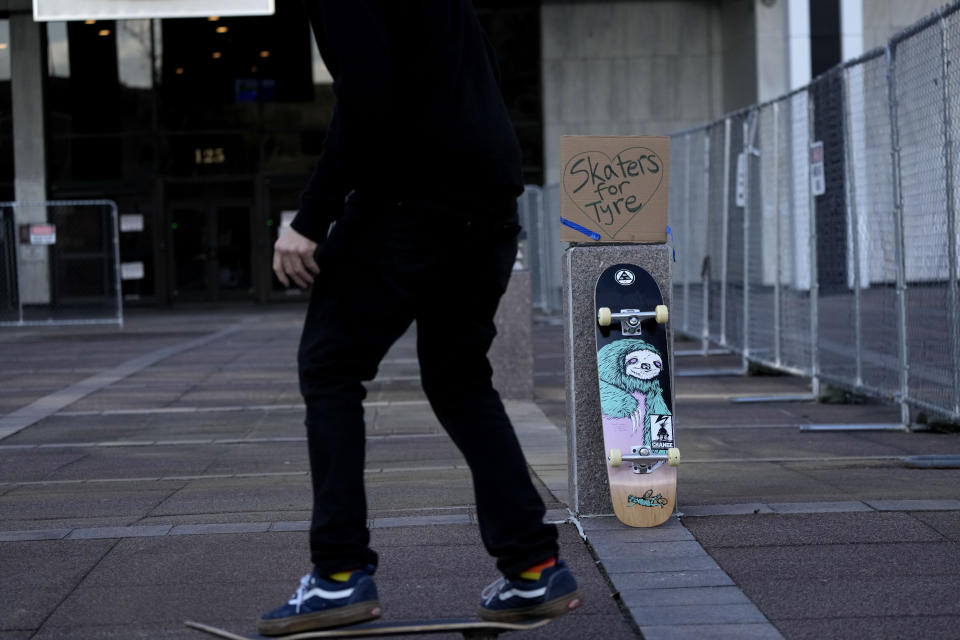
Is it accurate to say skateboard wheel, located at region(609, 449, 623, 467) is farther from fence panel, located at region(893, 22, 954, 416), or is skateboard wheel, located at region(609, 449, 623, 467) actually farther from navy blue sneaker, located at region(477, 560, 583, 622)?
fence panel, located at region(893, 22, 954, 416)

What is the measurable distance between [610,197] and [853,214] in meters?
4.36

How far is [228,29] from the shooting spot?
28328 millimetres

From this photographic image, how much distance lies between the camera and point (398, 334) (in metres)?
3.07

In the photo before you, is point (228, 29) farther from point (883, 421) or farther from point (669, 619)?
point (669, 619)

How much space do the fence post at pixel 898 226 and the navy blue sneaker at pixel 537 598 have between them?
194 inches

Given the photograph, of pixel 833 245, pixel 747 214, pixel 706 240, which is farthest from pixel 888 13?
pixel 833 245

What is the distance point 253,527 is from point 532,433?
3065 millimetres

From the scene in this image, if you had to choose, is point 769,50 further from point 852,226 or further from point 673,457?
point 673,457

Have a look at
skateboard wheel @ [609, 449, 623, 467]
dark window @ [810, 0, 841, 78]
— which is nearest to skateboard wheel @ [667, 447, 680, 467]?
skateboard wheel @ [609, 449, 623, 467]

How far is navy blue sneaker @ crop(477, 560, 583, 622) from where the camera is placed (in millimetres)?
3064

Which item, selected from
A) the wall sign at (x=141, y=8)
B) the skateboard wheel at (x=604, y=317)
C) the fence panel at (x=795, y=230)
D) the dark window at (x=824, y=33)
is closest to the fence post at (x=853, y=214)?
the fence panel at (x=795, y=230)

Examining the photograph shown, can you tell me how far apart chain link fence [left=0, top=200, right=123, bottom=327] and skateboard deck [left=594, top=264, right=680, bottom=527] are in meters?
18.1

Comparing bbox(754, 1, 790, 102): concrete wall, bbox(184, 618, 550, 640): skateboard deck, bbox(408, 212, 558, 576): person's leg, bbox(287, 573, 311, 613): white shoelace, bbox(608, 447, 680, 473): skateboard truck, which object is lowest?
bbox(184, 618, 550, 640): skateboard deck

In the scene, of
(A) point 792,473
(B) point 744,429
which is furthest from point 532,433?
(A) point 792,473
